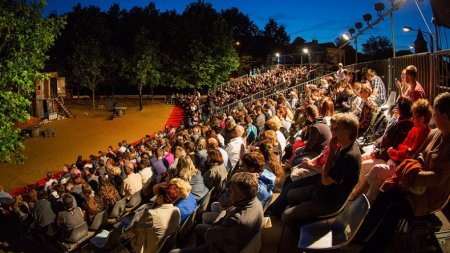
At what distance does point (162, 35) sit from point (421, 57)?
1427 inches

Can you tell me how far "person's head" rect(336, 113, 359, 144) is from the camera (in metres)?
3.75

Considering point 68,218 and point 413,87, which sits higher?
point 413,87

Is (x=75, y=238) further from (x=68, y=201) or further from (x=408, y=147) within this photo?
(x=408, y=147)

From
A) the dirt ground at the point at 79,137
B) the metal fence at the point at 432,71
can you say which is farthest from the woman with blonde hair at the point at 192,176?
the dirt ground at the point at 79,137

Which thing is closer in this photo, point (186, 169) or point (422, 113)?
point (422, 113)

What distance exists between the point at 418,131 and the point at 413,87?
2.56 m

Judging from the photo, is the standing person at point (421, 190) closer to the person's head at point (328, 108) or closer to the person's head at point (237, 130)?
the person's head at point (328, 108)

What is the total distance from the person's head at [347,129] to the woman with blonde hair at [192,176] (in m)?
2.92

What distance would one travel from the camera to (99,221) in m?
7.49

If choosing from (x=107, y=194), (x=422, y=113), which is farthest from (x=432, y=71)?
(x=107, y=194)

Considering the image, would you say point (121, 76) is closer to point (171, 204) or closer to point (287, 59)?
point (287, 59)

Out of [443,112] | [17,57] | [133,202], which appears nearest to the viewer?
[443,112]

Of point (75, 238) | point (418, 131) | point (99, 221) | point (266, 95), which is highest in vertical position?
point (266, 95)

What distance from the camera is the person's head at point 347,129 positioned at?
3.75 metres
